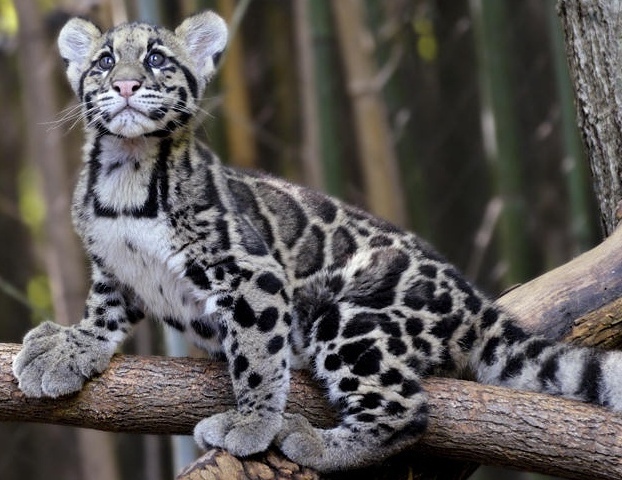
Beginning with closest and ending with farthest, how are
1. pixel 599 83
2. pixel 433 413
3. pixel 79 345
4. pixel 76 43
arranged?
1. pixel 433 413
2. pixel 79 345
3. pixel 76 43
4. pixel 599 83

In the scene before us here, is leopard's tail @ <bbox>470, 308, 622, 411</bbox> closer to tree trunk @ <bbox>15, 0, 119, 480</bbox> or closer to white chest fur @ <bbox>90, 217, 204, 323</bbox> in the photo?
white chest fur @ <bbox>90, 217, 204, 323</bbox>

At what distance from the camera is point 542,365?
3549 millimetres

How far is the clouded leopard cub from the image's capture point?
11.3 feet

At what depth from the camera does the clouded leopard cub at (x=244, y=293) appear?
3.46 meters

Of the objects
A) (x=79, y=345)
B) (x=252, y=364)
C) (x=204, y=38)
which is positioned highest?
(x=204, y=38)

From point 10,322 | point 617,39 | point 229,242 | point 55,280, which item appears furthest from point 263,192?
point 10,322

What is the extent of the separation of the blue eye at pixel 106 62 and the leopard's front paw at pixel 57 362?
0.92 m

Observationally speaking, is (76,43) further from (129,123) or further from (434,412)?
(434,412)

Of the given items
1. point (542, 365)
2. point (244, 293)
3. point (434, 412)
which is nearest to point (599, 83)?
point (542, 365)

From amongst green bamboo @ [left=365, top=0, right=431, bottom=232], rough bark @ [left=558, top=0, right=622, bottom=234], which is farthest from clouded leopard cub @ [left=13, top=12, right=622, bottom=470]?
green bamboo @ [left=365, top=0, right=431, bottom=232]

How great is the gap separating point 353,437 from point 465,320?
0.57 m

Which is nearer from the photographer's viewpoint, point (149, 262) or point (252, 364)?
point (252, 364)

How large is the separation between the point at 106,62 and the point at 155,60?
0.54 ft

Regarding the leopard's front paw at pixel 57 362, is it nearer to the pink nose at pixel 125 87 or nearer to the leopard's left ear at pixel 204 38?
the pink nose at pixel 125 87
